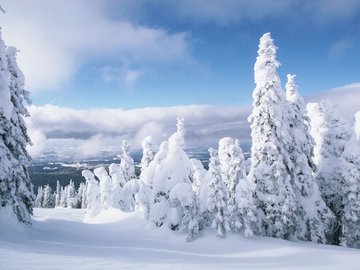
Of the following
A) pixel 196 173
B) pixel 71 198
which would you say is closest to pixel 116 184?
pixel 196 173

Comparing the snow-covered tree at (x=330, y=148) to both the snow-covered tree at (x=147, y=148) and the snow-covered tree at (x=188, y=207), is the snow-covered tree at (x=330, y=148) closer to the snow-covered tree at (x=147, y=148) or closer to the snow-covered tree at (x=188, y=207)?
the snow-covered tree at (x=188, y=207)

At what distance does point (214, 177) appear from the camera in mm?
23688

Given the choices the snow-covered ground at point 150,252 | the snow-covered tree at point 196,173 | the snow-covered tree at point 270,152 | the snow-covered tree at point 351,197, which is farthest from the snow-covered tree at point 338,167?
the snow-covered tree at point 196,173

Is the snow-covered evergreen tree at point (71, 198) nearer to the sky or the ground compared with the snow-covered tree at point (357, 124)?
nearer to the ground

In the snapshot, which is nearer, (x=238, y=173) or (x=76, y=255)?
(x=76, y=255)

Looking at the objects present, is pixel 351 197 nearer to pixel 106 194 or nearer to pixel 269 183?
pixel 269 183

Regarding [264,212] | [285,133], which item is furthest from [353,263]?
[285,133]

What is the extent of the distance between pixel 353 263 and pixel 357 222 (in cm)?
1258

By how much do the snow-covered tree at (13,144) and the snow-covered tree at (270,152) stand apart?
53.0 ft

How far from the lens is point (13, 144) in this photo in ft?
65.7

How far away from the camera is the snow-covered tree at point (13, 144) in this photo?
18453 mm

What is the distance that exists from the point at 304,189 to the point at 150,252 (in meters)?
14.9

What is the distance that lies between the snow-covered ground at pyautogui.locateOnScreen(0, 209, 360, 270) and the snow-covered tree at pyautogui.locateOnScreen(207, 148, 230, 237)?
924 mm

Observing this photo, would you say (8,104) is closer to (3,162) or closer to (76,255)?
(3,162)
